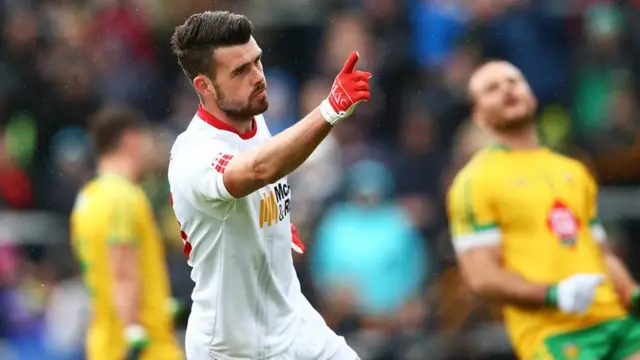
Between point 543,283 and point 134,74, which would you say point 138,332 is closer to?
point 543,283

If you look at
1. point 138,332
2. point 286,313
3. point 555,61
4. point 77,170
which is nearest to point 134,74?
point 77,170

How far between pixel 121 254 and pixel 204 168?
148 inches

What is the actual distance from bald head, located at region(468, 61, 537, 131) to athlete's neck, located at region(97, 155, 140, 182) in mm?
2668

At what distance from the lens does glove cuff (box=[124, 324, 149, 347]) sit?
9.17 m

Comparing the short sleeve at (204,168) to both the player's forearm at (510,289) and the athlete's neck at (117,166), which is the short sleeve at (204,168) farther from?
the athlete's neck at (117,166)

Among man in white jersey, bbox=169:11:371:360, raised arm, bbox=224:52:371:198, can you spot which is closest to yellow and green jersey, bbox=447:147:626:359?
man in white jersey, bbox=169:11:371:360

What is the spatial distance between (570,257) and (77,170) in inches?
248

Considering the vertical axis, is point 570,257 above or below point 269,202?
below

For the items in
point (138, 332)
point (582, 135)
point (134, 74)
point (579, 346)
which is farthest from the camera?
point (134, 74)

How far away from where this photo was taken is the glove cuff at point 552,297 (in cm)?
751

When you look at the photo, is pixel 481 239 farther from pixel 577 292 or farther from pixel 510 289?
pixel 577 292

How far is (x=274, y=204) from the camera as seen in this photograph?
5.96m

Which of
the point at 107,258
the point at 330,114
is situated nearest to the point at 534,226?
the point at 330,114

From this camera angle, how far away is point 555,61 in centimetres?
1266
